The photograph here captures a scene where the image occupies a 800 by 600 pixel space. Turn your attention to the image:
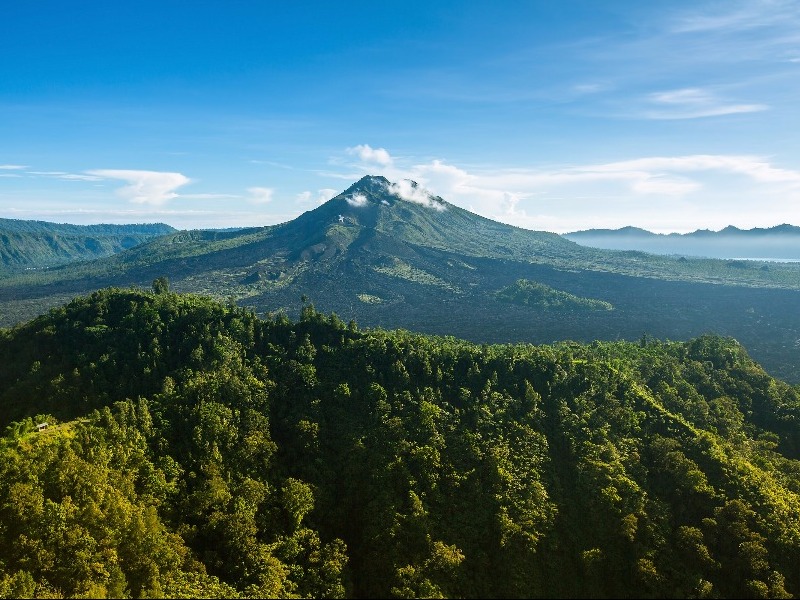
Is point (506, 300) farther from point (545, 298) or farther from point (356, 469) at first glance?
point (356, 469)

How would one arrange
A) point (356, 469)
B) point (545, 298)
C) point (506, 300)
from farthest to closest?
1. point (506, 300)
2. point (545, 298)
3. point (356, 469)

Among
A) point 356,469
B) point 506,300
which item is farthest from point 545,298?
point 356,469

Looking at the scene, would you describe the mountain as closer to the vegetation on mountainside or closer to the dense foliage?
the vegetation on mountainside

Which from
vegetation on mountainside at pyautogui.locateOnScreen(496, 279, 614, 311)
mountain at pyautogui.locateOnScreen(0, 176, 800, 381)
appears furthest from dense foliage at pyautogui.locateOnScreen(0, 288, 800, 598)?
vegetation on mountainside at pyautogui.locateOnScreen(496, 279, 614, 311)

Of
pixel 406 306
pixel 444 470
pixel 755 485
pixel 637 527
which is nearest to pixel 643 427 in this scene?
pixel 755 485

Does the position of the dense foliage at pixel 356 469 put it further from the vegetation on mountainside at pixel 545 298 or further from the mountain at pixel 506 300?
the vegetation on mountainside at pixel 545 298

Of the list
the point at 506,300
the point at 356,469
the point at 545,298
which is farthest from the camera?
the point at 506,300
